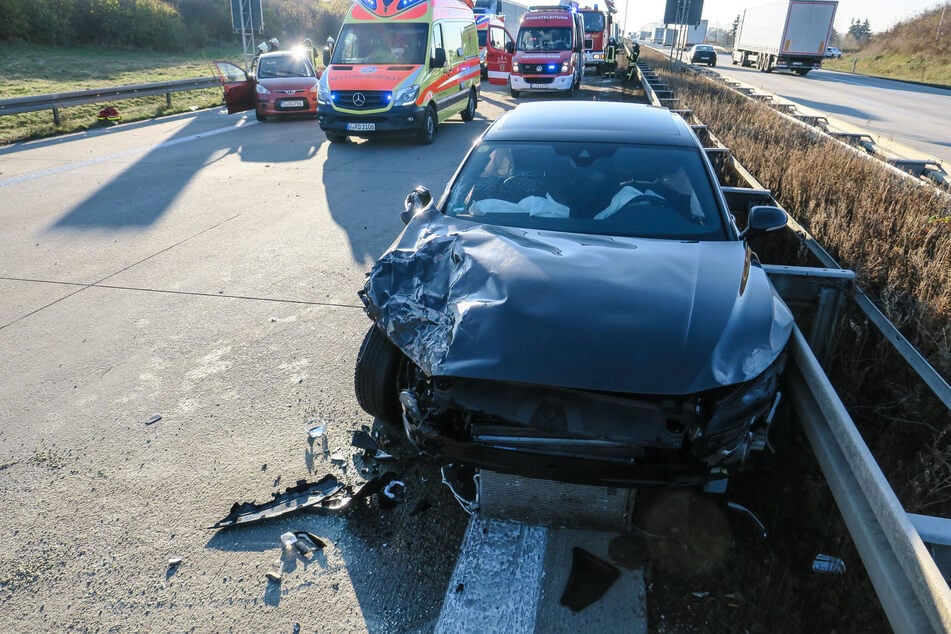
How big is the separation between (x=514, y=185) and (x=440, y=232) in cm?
68

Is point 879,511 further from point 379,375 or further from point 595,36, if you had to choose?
point 595,36

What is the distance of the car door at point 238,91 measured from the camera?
50.9 ft

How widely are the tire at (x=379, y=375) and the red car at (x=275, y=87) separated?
1407cm

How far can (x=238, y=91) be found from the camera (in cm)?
1573

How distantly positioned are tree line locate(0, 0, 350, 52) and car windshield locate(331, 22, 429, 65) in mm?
21889

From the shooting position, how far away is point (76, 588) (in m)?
2.65

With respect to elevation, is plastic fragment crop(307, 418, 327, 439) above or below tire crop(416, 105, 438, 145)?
below

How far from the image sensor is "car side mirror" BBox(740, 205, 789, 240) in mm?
3711

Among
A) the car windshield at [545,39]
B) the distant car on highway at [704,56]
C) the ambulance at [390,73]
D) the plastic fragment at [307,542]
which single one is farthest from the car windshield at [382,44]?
the distant car on highway at [704,56]

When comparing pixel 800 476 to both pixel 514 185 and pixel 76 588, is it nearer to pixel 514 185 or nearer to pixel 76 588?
pixel 514 185

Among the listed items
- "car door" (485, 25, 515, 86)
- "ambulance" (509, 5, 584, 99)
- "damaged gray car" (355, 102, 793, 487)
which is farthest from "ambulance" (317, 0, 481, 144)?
"car door" (485, 25, 515, 86)

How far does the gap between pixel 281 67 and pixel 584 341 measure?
1630cm

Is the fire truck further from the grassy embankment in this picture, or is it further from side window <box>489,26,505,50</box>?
the grassy embankment

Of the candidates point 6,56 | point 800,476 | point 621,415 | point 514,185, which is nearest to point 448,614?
point 621,415
